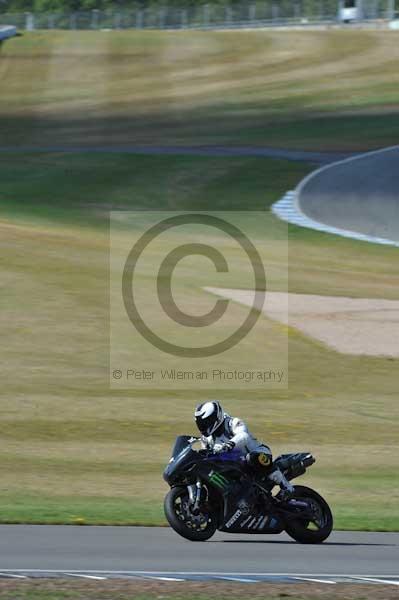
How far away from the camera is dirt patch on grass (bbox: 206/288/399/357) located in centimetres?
2897

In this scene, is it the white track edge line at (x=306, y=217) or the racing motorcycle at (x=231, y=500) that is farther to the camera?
the white track edge line at (x=306, y=217)

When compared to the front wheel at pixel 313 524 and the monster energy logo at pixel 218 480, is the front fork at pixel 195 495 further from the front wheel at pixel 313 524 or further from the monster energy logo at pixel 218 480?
the front wheel at pixel 313 524

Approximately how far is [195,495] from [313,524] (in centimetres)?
151

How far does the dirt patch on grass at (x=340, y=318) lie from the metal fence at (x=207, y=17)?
77785 millimetres

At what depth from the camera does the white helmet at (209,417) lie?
47.9 ft

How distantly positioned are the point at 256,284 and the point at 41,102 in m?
46.2

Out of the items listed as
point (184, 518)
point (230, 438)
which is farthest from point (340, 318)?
point (184, 518)

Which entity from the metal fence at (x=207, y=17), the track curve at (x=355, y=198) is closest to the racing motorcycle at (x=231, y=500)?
the track curve at (x=355, y=198)

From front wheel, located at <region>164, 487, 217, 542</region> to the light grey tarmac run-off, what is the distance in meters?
0.12

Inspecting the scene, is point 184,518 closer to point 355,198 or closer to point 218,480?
point 218,480

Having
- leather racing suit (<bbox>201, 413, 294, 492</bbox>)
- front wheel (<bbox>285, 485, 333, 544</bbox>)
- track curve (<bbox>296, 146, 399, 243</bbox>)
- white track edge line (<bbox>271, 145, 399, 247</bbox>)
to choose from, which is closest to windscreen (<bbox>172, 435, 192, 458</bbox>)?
leather racing suit (<bbox>201, 413, 294, 492</bbox>)

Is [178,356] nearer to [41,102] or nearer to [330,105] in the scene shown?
[330,105]

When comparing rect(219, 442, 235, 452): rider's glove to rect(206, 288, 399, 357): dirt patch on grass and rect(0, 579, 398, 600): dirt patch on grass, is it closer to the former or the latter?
rect(0, 579, 398, 600): dirt patch on grass

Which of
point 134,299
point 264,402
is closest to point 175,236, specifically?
point 134,299
